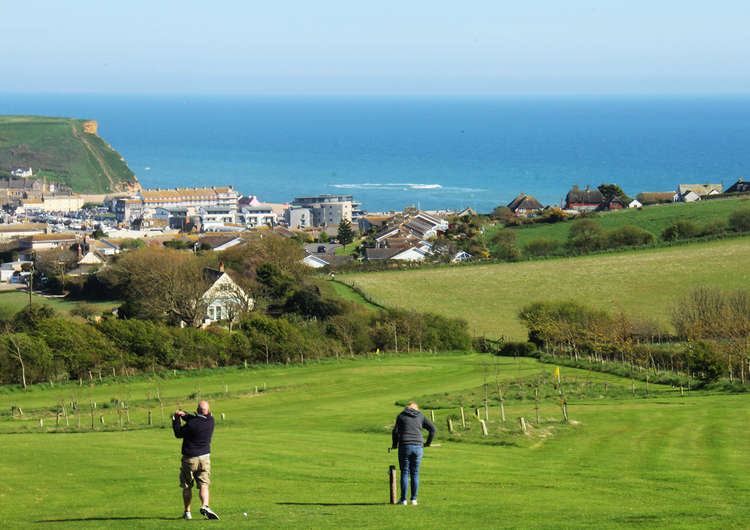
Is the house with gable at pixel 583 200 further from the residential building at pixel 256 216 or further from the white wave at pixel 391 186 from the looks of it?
the white wave at pixel 391 186

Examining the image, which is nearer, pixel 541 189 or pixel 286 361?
pixel 286 361

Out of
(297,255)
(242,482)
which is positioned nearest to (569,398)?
(242,482)

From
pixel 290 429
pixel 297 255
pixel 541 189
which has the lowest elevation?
pixel 290 429

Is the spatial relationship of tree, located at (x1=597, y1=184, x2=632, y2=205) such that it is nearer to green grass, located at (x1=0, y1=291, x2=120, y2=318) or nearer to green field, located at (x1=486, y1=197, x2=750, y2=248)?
green field, located at (x1=486, y1=197, x2=750, y2=248)

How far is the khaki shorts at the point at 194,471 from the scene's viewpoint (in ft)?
37.7

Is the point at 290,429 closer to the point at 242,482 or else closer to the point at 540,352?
the point at 242,482

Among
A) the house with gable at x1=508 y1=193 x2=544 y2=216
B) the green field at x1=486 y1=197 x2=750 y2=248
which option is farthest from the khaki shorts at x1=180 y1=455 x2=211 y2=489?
the house with gable at x1=508 y1=193 x2=544 y2=216

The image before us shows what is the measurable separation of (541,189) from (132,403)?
155834mm

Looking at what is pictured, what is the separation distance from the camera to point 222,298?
5291 cm

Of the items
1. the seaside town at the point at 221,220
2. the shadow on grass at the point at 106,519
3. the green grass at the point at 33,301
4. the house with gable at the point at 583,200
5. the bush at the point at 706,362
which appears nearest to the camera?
the shadow on grass at the point at 106,519

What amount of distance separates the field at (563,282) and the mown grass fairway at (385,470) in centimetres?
2430

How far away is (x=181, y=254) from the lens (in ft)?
210

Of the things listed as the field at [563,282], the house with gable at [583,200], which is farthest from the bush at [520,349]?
the house with gable at [583,200]

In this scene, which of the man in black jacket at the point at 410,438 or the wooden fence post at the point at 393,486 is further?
the wooden fence post at the point at 393,486
